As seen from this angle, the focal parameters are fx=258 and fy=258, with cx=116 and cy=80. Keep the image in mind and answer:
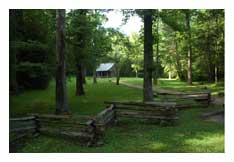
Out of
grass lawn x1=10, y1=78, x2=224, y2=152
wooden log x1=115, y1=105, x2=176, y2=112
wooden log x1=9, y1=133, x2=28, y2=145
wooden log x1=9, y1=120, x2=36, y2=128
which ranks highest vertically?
wooden log x1=115, y1=105, x2=176, y2=112

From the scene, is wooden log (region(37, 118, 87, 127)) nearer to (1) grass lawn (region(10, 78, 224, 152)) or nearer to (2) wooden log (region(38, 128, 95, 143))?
(2) wooden log (region(38, 128, 95, 143))

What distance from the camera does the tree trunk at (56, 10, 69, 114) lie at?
9609mm

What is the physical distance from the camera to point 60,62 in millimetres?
9711

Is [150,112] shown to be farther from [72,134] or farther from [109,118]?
[72,134]

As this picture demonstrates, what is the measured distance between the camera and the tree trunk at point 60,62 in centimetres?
961

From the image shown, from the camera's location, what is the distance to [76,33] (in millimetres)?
15305

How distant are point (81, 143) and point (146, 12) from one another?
6.97 metres

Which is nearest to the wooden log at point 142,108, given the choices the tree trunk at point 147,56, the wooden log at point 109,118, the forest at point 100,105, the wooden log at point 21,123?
the forest at point 100,105

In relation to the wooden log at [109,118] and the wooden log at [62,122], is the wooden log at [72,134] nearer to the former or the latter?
the wooden log at [62,122]

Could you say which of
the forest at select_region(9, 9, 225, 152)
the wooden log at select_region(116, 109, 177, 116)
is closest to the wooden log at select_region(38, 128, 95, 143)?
the forest at select_region(9, 9, 225, 152)

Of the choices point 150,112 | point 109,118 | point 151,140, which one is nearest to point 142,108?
point 150,112

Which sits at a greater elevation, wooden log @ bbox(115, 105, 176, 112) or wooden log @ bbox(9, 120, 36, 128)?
wooden log @ bbox(115, 105, 176, 112)
